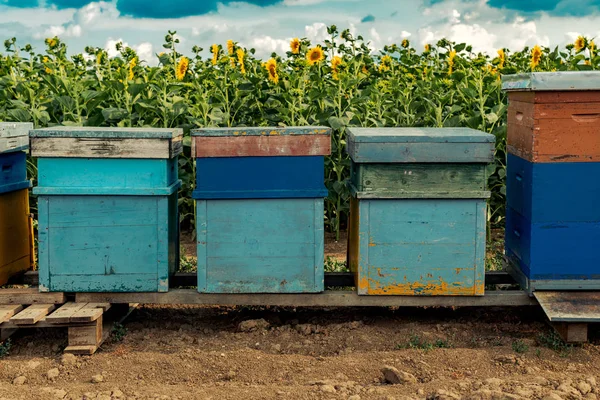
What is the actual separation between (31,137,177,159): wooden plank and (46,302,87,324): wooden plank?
100 centimetres

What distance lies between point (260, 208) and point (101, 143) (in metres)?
1.10

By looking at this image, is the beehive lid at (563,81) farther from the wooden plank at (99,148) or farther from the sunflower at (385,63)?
the sunflower at (385,63)

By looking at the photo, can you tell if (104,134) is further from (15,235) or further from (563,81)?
(563,81)

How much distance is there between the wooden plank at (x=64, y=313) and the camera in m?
5.13

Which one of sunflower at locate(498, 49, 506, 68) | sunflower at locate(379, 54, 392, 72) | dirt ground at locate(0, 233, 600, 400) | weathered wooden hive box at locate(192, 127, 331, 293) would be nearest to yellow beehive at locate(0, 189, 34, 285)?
dirt ground at locate(0, 233, 600, 400)

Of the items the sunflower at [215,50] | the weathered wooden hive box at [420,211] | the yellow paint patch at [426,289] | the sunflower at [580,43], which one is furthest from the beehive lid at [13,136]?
the sunflower at [580,43]

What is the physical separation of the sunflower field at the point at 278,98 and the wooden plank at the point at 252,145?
3025 mm

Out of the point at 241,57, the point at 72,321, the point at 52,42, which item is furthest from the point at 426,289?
the point at 52,42

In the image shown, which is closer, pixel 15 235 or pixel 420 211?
pixel 420 211

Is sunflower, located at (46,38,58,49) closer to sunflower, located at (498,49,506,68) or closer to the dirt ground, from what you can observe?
sunflower, located at (498,49,506,68)

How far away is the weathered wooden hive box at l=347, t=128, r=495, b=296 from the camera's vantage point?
5.15 meters

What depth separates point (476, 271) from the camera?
5344 millimetres

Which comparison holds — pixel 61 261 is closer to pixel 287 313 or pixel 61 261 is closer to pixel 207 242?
pixel 207 242

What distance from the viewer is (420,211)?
5.24 metres
